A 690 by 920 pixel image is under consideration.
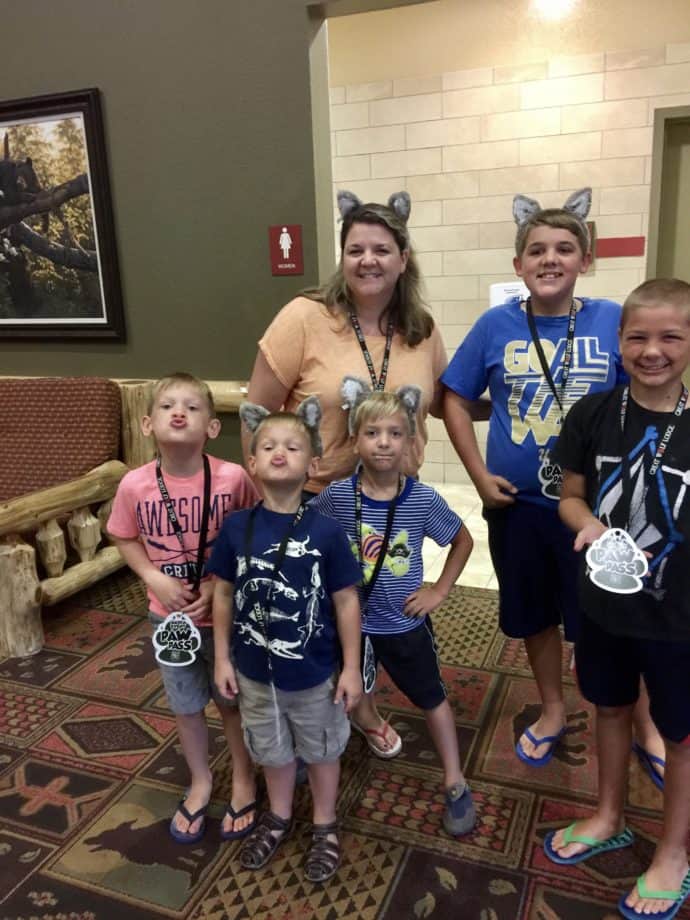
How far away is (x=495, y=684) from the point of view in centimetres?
264

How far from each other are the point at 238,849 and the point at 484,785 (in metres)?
0.73

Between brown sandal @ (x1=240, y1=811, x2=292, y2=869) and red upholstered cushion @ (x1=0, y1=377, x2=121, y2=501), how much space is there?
2150 mm

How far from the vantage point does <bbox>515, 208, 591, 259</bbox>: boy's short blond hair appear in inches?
69.0

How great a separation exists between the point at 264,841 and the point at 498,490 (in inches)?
43.4

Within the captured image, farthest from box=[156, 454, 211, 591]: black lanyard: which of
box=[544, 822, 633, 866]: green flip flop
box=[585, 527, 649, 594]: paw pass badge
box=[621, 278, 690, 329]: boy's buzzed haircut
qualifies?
box=[544, 822, 633, 866]: green flip flop

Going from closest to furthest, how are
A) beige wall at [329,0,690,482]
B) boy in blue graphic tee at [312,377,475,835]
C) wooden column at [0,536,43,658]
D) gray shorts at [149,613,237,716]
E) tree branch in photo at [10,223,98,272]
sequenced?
boy in blue graphic tee at [312,377,475,835] < gray shorts at [149,613,237,716] < wooden column at [0,536,43,658] < tree branch in photo at [10,223,98,272] < beige wall at [329,0,690,482]

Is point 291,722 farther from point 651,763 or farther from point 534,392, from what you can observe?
point 651,763

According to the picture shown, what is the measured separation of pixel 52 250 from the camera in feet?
12.0

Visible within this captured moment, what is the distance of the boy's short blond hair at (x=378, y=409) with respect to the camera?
168 cm

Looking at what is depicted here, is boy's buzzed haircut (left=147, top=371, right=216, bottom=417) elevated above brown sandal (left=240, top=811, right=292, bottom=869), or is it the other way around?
boy's buzzed haircut (left=147, top=371, right=216, bottom=417)

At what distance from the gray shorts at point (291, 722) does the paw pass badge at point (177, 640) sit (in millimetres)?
145

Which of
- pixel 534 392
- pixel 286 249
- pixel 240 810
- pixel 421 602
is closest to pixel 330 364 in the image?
pixel 534 392

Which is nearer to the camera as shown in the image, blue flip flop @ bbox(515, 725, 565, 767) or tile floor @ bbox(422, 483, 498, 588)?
blue flip flop @ bbox(515, 725, 565, 767)

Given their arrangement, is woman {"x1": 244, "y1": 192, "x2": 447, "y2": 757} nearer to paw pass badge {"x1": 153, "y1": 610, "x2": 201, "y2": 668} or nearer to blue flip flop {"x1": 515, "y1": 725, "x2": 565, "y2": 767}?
paw pass badge {"x1": 153, "y1": 610, "x2": 201, "y2": 668}
